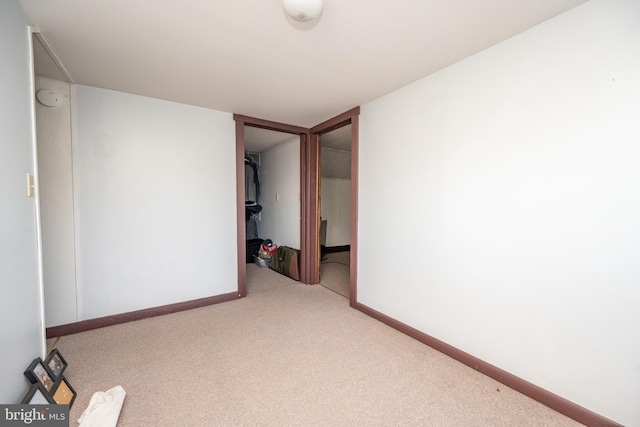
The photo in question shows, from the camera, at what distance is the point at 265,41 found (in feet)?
5.71

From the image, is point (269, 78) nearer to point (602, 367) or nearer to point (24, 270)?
point (24, 270)

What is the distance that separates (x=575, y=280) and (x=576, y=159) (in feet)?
2.30

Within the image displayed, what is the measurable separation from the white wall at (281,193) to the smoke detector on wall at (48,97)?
8.79 ft

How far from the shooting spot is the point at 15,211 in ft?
4.50

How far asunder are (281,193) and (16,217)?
3345mm

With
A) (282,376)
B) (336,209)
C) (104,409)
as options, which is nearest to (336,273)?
(336,209)

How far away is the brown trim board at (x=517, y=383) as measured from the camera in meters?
1.40

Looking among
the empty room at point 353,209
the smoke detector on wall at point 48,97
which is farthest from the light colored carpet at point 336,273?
the smoke detector on wall at point 48,97

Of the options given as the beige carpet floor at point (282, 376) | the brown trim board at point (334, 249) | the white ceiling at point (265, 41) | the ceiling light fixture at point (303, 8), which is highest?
the white ceiling at point (265, 41)

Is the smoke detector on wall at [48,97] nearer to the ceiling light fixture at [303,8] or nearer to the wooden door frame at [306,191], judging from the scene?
the wooden door frame at [306,191]

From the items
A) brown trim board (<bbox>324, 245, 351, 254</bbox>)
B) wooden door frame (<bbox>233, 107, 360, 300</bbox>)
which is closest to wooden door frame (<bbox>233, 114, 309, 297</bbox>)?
wooden door frame (<bbox>233, 107, 360, 300</bbox>)

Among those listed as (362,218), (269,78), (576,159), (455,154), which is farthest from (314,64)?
(576,159)

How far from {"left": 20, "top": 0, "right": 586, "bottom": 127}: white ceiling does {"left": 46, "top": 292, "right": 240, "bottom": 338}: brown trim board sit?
90.2 inches

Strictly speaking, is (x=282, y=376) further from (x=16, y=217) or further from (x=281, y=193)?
(x=281, y=193)
